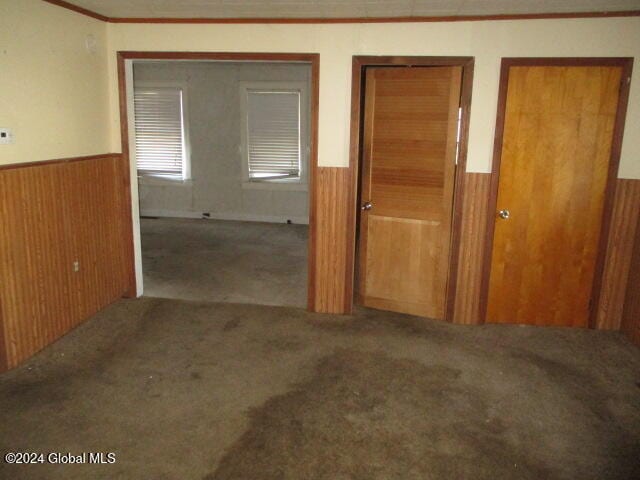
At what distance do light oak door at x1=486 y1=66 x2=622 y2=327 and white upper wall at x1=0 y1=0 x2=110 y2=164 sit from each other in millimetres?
3285

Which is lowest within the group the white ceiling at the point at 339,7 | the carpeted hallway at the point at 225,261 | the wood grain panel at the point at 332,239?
the carpeted hallway at the point at 225,261

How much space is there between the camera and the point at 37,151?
11.9ft

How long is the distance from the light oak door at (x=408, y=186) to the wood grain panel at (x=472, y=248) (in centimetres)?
12

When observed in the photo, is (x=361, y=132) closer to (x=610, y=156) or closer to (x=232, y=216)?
(x=610, y=156)

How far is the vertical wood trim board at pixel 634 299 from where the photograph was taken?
13.1 ft

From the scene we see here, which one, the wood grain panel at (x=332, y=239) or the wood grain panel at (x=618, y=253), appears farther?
the wood grain panel at (x=332, y=239)

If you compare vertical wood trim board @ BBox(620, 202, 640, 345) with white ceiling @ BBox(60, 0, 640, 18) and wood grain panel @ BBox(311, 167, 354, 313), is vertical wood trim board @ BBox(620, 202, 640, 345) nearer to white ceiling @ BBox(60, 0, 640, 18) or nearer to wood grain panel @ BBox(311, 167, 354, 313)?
white ceiling @ BBox(60, 0, 640, 18)

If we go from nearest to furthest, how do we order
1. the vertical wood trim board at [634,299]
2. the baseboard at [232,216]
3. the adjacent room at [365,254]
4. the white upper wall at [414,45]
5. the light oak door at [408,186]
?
1. the adjacent room at [365,254]
2. the white upper wall at [414,45]
3. the vertical wood trim board at [634,299]
4. the light oak door at [408,186]
5. the baseboard at [232,216]

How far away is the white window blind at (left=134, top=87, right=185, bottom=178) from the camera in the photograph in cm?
830

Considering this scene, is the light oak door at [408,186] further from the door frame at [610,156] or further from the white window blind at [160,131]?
the white window blind at [160,131]

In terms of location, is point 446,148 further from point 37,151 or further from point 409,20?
point 37,151

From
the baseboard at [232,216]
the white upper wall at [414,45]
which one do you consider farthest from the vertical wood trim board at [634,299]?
the baseboard at [232,216]

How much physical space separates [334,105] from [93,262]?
7.68ft

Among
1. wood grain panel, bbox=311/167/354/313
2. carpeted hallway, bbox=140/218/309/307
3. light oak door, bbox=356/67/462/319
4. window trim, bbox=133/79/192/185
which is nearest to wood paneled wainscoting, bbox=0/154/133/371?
carpeted hallway, bbox=140/218/309/307
